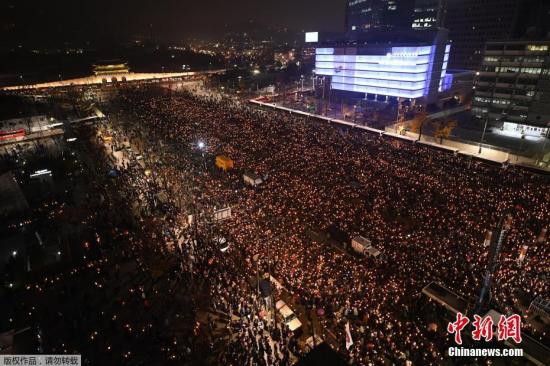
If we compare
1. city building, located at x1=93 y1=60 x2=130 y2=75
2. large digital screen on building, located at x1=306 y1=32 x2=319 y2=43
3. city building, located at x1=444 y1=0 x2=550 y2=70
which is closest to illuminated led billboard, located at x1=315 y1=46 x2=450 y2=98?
city building, located at x1=444 y1=0 x2=550 y2=70

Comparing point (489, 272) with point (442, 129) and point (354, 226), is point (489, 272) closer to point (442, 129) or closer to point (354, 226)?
point (354, 226)

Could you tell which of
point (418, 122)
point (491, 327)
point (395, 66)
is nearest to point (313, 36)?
point (395, 66)

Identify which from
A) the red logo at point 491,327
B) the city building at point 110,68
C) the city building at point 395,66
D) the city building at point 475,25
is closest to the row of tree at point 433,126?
the city building at point 395,66

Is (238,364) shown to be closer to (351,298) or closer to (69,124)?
(351,298)

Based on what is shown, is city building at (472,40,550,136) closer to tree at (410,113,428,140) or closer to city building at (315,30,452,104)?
tree at (410,113,428,140)

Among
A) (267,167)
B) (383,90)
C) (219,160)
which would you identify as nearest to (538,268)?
(267,167)

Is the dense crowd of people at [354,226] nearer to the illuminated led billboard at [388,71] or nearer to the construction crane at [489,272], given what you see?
the construction crane at [489,272]

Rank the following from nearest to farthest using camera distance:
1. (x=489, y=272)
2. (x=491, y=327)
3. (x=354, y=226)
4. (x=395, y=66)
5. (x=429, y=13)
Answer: (x=491, y=327) < (x=489, y=272) < (x=354, y=226) < (x=395, y=66) < (x=429, y=13)
